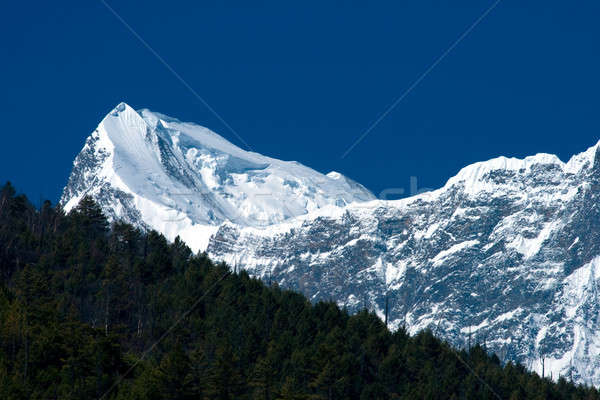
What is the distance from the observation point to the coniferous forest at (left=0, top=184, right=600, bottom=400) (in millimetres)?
112312

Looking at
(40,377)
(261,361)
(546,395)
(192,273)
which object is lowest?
(40,377)

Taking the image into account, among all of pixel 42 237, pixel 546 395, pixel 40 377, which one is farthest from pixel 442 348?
pixel 40 377

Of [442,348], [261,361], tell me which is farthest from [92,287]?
[442,348]

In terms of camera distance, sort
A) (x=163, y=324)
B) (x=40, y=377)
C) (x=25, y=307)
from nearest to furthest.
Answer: (x=40, y=377) < (x=25, y=307) < (x=163, y=324)

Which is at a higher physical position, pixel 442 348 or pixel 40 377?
pixel 442 348

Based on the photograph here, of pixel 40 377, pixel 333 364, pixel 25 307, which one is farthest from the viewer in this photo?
pixel 333 364

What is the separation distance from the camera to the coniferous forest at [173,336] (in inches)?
4422

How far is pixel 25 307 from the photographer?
415ft

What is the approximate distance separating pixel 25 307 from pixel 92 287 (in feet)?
93.8

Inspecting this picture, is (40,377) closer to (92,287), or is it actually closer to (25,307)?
(25,307)

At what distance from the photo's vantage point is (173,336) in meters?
148

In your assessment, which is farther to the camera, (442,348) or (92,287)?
(442,348)

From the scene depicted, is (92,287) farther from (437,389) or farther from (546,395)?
(546,395)

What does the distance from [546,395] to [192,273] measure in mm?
59242
